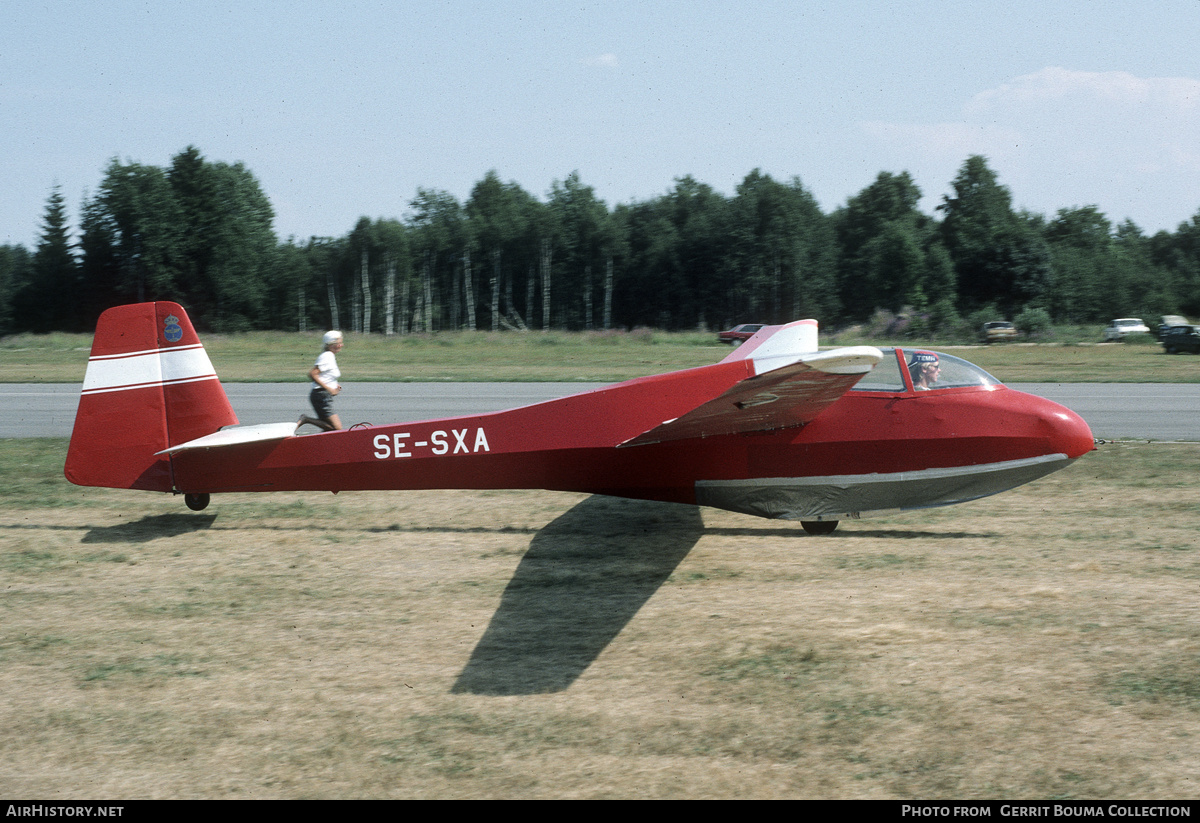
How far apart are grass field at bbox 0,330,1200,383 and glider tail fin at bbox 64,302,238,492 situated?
55.9 feet

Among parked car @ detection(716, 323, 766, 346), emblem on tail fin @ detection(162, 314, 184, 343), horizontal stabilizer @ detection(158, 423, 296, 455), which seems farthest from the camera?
parked car @ detection(716, 323, 766, 346)

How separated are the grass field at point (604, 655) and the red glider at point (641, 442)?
66 centimetres

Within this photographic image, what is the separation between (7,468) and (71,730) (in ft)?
31.4

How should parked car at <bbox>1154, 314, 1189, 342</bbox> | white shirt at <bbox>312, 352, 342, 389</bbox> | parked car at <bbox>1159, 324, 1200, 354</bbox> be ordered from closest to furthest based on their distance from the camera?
white shirt at <bbox>312, 352, 342, 389</bbox>
parked car at <bbox>1159, 324, 1200, 354</bbox>
parked car at <bbox>1154, 314, 1189, 342</bbox>

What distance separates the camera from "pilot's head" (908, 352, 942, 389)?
26.3 feet

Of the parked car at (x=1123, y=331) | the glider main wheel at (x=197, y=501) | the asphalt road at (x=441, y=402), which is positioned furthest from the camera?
the parked car at (x=1123, y=331)

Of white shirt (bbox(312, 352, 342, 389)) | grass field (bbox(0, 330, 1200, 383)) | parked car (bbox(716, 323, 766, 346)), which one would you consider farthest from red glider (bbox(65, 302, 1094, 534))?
parked car (bbox(716, 323, 766, 346))

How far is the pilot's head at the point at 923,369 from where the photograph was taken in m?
8.03

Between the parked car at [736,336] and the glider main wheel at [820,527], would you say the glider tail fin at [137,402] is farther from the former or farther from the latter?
the parked car at [736,336]

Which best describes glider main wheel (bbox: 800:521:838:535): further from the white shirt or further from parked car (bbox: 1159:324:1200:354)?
parked car (bbox: 1159:324:1200:354)

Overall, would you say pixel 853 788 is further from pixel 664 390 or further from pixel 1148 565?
pixel 1148 565

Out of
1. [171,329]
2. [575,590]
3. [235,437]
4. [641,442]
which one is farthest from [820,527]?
[171,329]

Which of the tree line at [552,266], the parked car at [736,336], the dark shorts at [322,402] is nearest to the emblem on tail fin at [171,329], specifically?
the dark shorts at [322,402]

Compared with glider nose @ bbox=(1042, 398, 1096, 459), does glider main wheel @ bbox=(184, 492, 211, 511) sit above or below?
below
